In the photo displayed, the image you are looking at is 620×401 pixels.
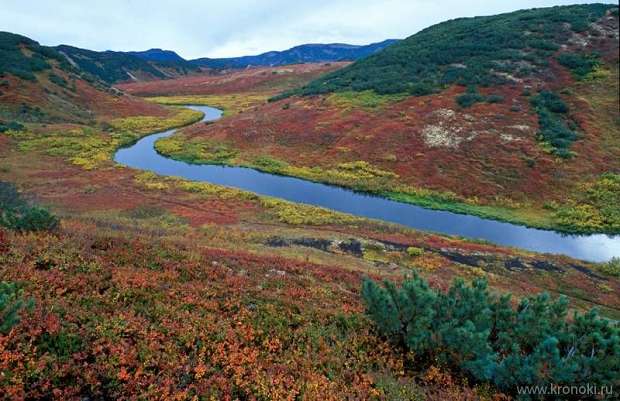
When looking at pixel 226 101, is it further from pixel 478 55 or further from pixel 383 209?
pixel 383 209

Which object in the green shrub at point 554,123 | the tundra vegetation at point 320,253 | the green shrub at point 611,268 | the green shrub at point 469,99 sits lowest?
the green shrub at point 611,268

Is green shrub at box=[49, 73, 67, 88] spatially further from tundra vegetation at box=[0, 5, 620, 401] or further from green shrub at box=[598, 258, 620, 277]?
green shrub at box=[598, 258, 620, 277]

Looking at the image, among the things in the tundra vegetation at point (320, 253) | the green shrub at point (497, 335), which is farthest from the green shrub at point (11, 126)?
the green shrub at point (497, 335)

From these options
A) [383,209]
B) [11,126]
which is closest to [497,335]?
[383,209]

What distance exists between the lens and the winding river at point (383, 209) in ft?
106

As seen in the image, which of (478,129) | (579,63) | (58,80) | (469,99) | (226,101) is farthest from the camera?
(226,101)

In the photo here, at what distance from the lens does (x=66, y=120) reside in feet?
236

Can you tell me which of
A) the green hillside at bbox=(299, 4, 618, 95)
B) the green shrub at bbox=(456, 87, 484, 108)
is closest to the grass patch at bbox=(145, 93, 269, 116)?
the green hillside at bbox=(299, 4, 618, 95)

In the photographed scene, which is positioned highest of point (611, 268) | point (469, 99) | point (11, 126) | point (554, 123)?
point (469, 99)

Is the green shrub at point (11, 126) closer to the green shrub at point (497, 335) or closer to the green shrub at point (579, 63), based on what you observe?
the green shrub at point (497, 335)

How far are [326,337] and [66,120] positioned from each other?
81.3 metres

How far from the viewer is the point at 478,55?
77875mm

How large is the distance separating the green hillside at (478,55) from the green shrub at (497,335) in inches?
2634

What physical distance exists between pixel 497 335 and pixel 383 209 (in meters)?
30.6
